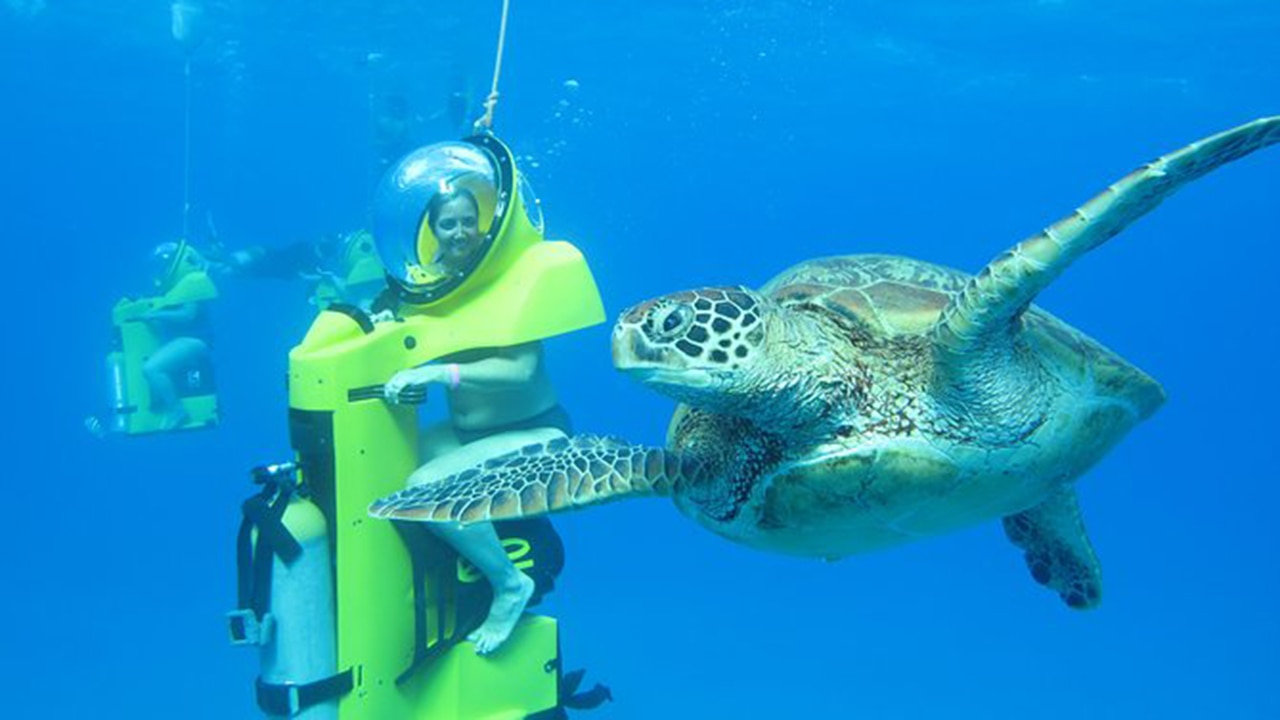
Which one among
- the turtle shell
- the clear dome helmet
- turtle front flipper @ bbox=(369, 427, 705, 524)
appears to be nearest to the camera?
the turtle shell

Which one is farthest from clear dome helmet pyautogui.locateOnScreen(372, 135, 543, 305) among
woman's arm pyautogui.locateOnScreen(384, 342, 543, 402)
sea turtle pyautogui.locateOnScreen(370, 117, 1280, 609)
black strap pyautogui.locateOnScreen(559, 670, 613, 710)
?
black strap pyautogui.locateOnScreen(559, 670, 613, 710)

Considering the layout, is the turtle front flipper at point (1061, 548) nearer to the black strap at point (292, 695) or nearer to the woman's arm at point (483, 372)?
the woman's arm at point (483, 372)

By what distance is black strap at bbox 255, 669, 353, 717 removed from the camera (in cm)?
337

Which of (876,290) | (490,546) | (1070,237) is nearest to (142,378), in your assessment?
(490,546)

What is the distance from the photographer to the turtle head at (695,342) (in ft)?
7.21

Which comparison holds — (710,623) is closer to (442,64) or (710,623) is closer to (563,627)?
(563,627)

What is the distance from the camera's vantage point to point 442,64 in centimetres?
2080

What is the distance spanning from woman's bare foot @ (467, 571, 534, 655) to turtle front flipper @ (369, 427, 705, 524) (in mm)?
744

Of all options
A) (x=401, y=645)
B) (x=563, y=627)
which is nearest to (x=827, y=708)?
(x=563, y=627)

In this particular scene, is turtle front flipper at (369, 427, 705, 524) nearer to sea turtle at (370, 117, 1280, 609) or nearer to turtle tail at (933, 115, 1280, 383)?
sea turtle at (370, 117, 1280, 609)

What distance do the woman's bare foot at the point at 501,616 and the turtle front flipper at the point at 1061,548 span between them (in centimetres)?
200

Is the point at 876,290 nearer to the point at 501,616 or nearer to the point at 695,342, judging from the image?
the point at 695,342

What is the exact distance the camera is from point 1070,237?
2.20m

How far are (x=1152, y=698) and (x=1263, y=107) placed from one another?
19129 millimetres
